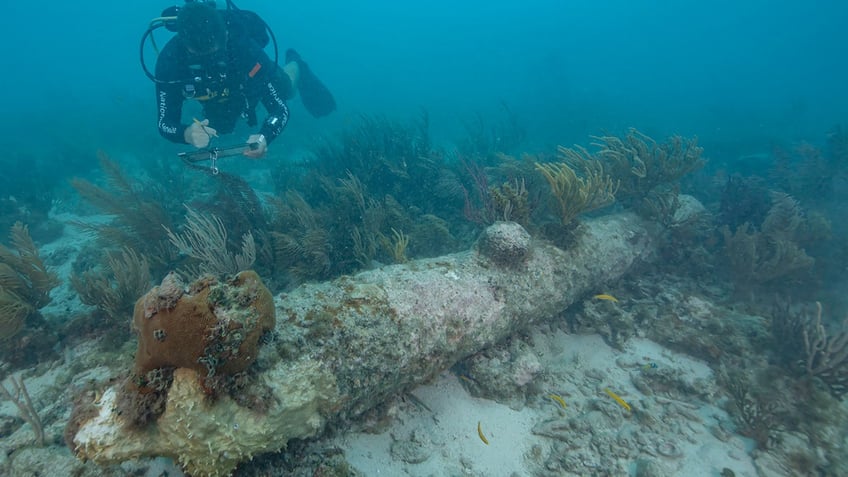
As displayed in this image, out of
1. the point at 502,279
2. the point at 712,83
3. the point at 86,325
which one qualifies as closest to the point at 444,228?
the point at 502,279

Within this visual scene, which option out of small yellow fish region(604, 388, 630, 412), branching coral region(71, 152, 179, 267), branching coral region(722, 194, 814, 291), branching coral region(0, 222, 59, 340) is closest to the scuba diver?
branching coral region(71, 152, 179, 267)

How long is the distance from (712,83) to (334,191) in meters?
53.4

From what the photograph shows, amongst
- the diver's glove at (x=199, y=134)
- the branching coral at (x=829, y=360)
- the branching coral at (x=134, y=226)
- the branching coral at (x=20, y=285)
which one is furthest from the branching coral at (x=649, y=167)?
the branching coral at (x=20, y=285)

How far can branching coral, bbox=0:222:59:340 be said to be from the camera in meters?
3.82

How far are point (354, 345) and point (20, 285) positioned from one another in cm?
448

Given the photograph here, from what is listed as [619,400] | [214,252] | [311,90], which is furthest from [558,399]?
[311,90]

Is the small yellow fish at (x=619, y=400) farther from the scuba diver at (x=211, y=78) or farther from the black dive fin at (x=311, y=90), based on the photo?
the black dive fin at (x=311, y=90)

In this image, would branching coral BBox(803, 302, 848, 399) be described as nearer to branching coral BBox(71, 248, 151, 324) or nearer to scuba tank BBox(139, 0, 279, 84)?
branching coral BBox(71, 248, 151, 324)

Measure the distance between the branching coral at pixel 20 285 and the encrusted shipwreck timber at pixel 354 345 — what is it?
3.12 metres

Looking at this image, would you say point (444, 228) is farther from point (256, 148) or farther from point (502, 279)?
point (256, 148)

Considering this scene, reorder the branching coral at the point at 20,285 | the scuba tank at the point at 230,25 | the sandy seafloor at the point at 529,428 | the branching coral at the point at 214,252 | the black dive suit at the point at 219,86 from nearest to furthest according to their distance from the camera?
the sandy seafloor at the point at 529,428 < the branching coral at the point at 20,285 < the branching coral at the point at 214,252 < the black dive suit at the point at 219,86 < the scuba tank at the point at 230,25

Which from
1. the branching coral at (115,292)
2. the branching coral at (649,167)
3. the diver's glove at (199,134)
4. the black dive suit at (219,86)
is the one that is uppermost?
the black dive suit at (219,86)

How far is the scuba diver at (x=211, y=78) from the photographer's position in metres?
6.20

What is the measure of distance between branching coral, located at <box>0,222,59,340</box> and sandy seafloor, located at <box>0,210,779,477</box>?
0.60 meters
